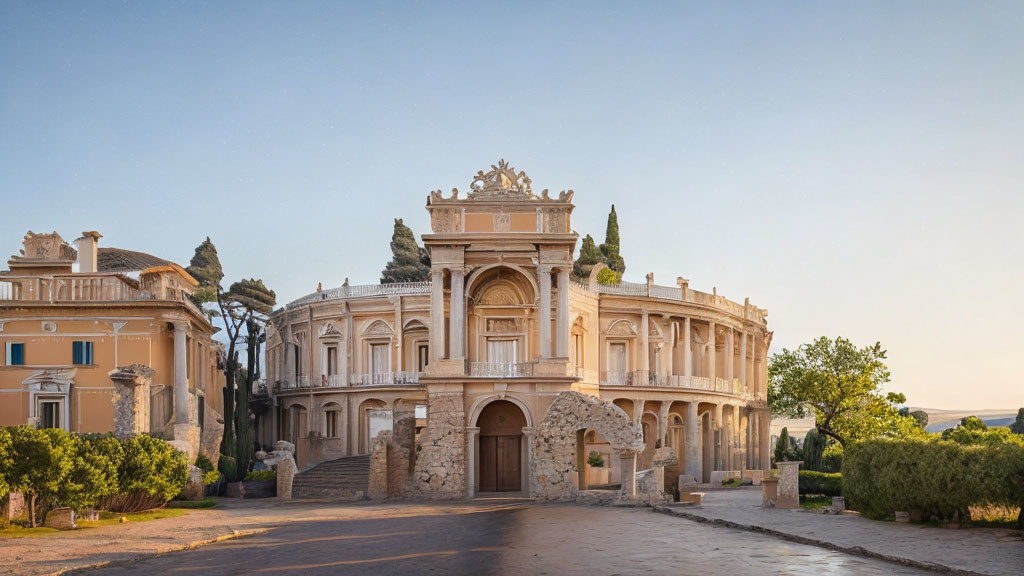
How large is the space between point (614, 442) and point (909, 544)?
1558 centimetres

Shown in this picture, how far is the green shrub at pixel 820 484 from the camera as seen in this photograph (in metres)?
36.4

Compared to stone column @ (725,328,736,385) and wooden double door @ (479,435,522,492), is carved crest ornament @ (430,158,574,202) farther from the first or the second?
stone column @ (725,328,736,385)

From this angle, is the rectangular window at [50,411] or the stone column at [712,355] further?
the stone column at [712,355]

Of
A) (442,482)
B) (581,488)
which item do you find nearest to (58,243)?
(442,482)

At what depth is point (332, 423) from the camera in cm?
5788

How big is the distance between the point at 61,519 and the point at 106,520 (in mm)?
2535

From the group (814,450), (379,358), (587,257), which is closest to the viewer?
(814,450)

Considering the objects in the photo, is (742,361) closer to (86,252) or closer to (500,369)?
(500,369)

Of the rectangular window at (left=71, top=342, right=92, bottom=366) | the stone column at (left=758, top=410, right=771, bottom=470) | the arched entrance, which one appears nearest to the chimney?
the rectangular window at (left=71, top=342, right=92, bottom=366)

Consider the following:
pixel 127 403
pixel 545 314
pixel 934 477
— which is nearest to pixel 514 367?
pixel 545 314

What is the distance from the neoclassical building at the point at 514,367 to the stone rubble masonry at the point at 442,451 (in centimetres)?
5

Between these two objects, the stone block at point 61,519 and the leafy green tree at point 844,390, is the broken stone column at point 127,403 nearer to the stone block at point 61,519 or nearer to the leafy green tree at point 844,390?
the stone block at point 61,519

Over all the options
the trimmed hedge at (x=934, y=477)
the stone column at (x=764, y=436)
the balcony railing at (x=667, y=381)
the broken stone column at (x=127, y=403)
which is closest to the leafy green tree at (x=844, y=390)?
the balcony railing at (x=667, y=381)

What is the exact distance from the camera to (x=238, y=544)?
25016mm
